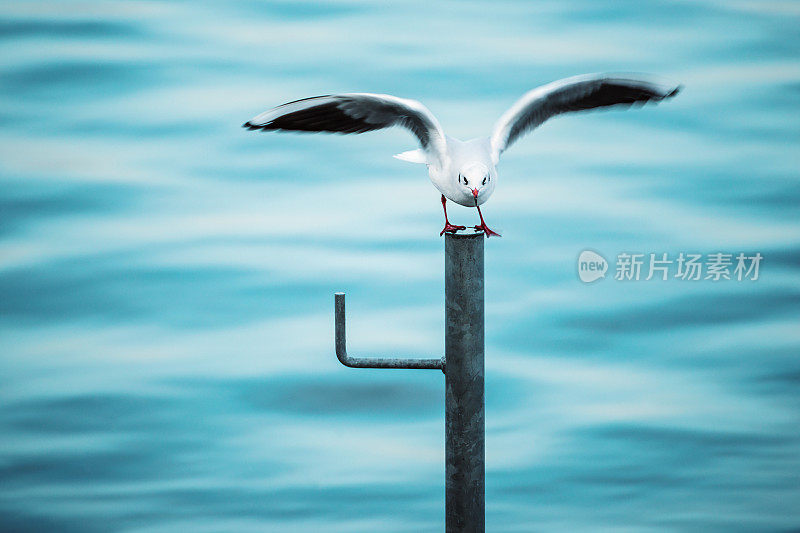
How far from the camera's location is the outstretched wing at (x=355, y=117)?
14.7ft

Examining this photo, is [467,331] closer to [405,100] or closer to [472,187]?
[472,187]

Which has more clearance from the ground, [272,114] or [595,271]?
[272,114]

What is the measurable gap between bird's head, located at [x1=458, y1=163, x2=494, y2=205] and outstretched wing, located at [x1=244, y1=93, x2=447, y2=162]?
187mm

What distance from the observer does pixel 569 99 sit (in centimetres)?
486

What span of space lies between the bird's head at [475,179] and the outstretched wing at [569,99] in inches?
9.9

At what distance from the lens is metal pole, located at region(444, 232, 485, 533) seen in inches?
163

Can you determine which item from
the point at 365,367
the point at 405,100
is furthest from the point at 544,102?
the point at 365,367

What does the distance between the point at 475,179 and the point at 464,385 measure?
714 mm

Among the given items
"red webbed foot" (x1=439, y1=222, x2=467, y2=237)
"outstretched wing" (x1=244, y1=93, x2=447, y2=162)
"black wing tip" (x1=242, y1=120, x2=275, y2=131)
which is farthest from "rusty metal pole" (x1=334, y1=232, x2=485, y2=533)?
"black wing tip" (x1=242, y1=120, x2=275, y2=131)

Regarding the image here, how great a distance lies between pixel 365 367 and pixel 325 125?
37.3 inches

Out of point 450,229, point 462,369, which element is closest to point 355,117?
point 450,229

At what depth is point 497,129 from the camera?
4.62 m

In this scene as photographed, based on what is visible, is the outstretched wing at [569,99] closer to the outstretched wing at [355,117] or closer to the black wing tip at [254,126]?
the outstretched wing at [355,117]

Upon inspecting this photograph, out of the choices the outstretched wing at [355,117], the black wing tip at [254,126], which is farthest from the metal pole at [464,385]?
the black wing tip at [254,126]
